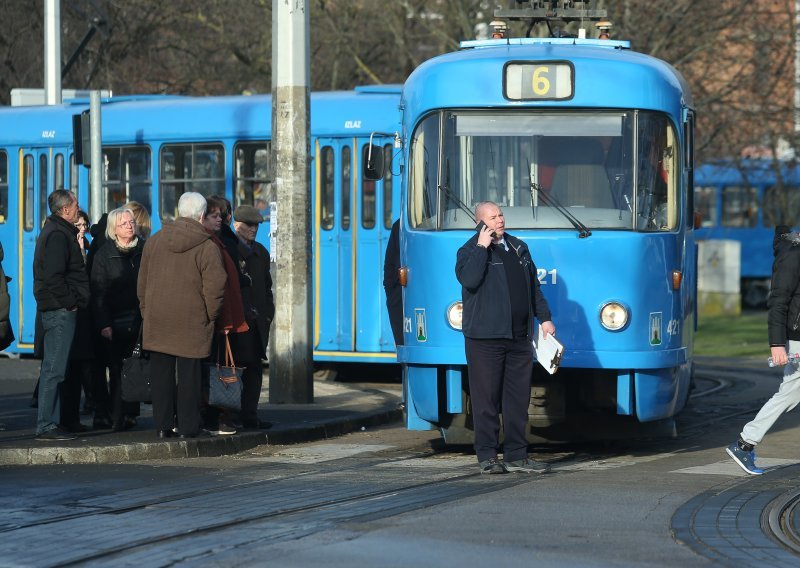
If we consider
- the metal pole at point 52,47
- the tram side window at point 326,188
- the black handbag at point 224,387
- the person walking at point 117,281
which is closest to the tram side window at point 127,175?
the tram side window at point 326,188

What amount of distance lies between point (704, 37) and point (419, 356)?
63.7ft

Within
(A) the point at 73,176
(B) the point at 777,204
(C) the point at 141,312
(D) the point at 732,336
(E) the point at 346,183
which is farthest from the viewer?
(B) the point at 777,204

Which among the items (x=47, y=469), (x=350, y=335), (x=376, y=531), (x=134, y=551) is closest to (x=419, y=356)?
(x=47, y=469)

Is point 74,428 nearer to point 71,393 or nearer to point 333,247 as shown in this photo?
point 71,393

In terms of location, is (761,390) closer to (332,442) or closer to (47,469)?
(332,442)

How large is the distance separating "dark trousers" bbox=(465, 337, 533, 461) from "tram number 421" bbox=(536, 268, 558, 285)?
75 cm

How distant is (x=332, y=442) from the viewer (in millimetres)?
13531

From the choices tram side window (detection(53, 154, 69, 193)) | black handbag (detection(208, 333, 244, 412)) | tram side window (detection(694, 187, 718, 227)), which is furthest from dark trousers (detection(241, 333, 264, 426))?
tram side window (detection(694, 187, 718, 227))

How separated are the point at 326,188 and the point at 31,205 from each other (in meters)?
4.32

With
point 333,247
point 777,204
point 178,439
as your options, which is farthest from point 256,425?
point 777,204

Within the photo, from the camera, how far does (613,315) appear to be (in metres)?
11.6

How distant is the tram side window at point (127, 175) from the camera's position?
20.2 m

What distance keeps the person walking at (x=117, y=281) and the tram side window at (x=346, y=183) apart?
610 centimetres

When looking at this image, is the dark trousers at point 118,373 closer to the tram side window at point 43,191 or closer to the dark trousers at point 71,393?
the dark trousers at point 71,393
